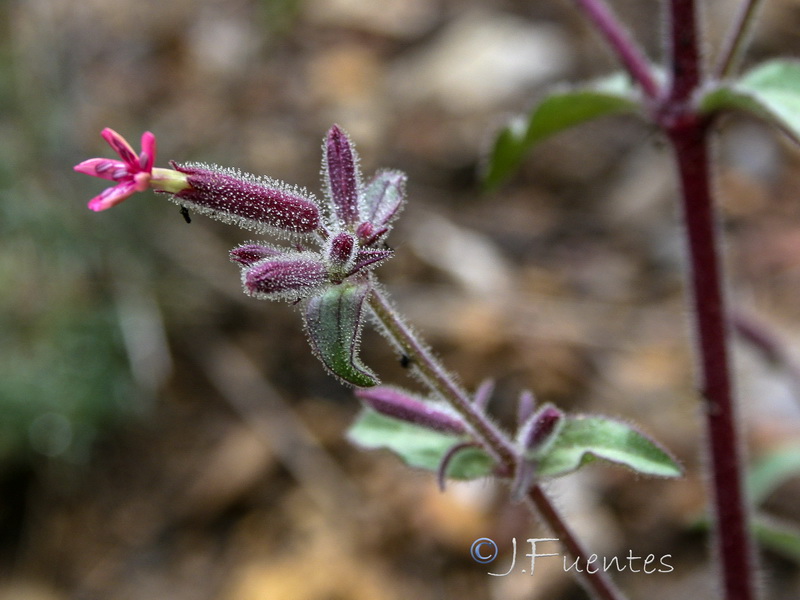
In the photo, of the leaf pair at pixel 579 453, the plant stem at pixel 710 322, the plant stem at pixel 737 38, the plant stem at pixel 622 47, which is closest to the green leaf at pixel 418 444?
the leaf pair at pixel 579 453

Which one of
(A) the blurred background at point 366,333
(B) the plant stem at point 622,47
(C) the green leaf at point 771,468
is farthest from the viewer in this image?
(A) the blurred background at point 366,333

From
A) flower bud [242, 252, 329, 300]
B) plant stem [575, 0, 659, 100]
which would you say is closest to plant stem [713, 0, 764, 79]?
plant stem [575, 0, 659, 100]

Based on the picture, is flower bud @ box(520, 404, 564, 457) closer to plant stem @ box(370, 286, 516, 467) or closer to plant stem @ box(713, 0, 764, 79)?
plant stem @ box(370, 286, 516, 467)

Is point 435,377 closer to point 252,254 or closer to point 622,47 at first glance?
point 252,254

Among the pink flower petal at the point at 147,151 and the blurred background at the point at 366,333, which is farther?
the blurred background at the point at 366,333

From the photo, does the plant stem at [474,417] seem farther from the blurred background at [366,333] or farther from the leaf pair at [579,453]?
the blurred background at [366,333]

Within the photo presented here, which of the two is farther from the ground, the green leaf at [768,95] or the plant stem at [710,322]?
the green leaf at [768,95]

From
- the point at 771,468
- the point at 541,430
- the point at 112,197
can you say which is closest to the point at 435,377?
the point at 541,430
